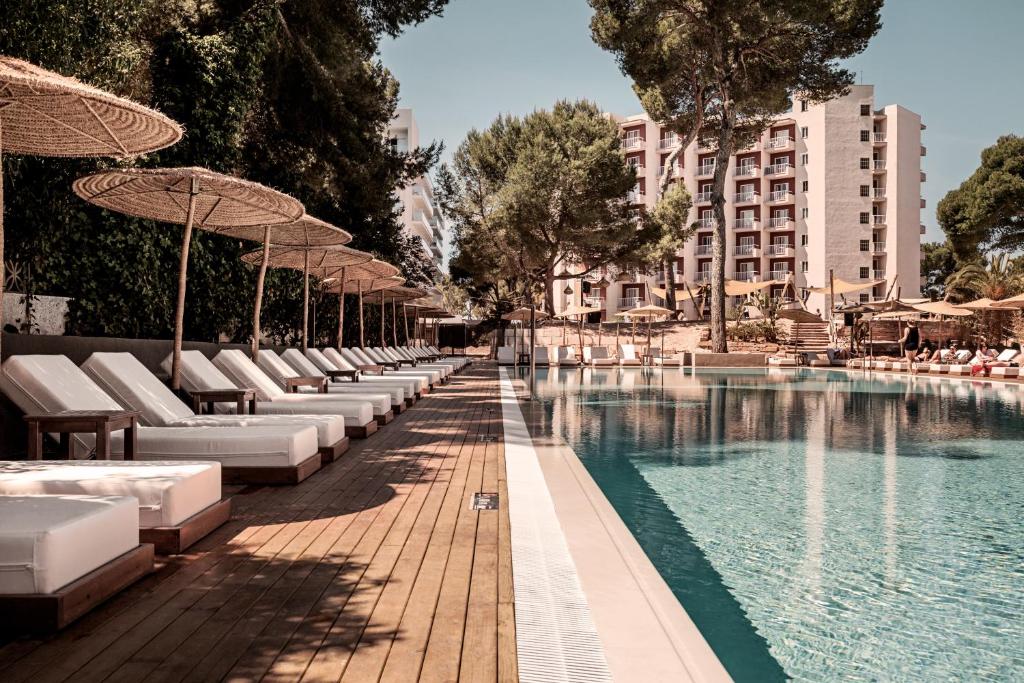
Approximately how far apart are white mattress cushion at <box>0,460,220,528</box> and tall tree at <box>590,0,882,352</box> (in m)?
25.7

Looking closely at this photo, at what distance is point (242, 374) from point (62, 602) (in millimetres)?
5363

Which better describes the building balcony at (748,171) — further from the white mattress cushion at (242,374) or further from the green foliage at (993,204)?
the white mattress cushion at (242,374)

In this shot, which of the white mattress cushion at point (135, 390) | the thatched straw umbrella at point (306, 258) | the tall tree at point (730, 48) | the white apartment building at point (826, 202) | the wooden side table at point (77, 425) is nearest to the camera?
the wooden side table at point (77, 425)

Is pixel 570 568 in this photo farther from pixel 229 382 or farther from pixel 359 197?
pixel 359 197

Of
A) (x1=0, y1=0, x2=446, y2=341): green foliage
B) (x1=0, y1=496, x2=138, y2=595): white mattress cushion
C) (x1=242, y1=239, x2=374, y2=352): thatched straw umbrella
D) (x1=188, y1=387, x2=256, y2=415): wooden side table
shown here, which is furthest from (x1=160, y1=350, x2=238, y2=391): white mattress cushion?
(x1=0, y1=496, x2=138, y2=595): white mattress cushion

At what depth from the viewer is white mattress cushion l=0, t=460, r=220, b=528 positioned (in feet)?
10.9

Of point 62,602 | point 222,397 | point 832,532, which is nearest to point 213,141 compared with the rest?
point 222,397

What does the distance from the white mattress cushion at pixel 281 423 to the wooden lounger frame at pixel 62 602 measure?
2.62 meters

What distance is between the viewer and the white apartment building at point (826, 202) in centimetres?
5469

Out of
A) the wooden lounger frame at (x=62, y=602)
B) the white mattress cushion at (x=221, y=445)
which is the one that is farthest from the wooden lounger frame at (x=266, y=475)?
the wooden lounger frame at (x=62, y=602)

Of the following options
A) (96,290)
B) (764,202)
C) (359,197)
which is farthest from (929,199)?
(96,290)

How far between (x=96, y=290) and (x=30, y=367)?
504 cm

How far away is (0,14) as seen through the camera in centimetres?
730

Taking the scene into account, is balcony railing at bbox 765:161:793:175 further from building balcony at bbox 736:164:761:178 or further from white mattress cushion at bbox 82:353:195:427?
white mattress cushion at bbox 82:353:195:427
